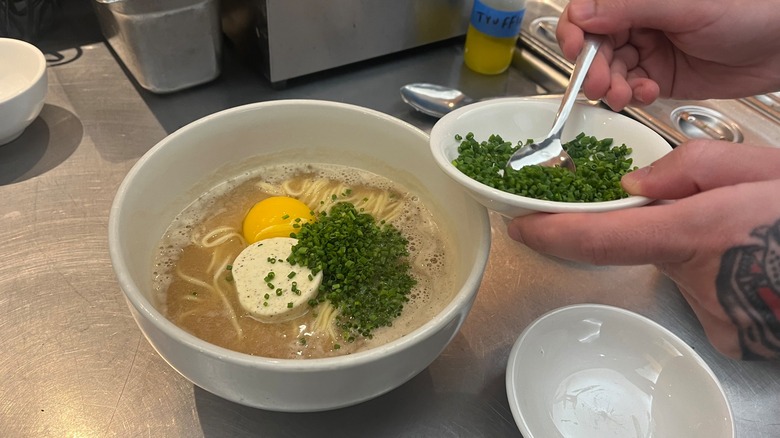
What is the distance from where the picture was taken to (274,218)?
1238 mm

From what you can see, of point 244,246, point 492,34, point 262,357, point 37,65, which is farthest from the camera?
point 492,34

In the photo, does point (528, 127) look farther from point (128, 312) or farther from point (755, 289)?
point (128, 312)

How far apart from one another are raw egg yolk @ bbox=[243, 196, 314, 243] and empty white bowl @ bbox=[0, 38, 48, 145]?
2.33 ft

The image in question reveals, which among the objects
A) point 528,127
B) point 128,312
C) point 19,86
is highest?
point 528,127

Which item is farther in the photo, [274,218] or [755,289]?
[274,218]

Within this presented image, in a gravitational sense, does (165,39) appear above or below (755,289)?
below

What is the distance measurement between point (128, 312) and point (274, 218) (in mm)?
363

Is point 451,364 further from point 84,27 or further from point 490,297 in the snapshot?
point 84,27

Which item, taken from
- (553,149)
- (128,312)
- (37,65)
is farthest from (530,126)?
(37,65)

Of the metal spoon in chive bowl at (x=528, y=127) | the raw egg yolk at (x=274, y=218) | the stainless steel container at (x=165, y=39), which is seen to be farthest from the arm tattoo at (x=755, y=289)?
the stainless steel container at (x=165, y=39)

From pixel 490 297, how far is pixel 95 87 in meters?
1.36

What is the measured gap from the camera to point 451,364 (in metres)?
1.19

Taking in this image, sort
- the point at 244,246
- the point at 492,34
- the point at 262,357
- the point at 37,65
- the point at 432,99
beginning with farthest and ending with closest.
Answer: the point at 492,34, the point at 432,99, the point at 37,65, the point at 244,246, the point at 262,357

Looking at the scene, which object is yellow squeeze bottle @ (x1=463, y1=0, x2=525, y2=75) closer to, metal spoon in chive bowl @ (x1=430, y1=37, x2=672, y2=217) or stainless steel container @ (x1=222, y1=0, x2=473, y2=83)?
stainless steel container @ (x1=222, y1=0, x2=473, y2=83)
